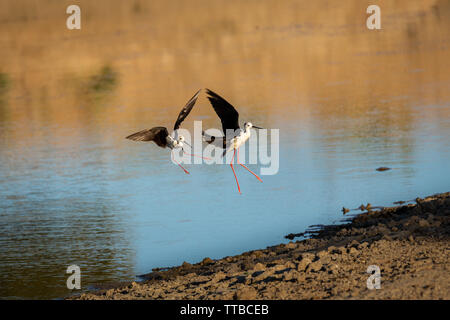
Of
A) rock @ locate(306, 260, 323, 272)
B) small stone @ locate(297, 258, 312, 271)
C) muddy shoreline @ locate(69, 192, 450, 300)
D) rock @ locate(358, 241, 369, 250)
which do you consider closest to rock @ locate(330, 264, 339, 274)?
muddy shoreline @ locate(69, 192, 450, 300)

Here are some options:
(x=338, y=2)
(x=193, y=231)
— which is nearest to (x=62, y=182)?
(x=193, y=231)

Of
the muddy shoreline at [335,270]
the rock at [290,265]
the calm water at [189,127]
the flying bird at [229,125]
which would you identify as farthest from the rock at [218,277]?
the calm water at [189,127]

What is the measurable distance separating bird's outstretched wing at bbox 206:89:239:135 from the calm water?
Answer: 2.74m

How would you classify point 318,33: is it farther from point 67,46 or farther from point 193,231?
point 193,231

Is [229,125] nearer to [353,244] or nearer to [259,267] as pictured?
[259,267]

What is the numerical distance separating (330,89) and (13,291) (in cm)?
1997

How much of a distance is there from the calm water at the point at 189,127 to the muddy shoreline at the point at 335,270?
126 centimetres

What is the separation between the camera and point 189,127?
2222cm

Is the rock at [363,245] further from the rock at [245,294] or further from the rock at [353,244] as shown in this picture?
the rock at [245,294]

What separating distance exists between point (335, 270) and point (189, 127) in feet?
48.6

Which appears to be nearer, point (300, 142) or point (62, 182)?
point (62, 182)

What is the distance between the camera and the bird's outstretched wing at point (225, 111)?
8.93 m
